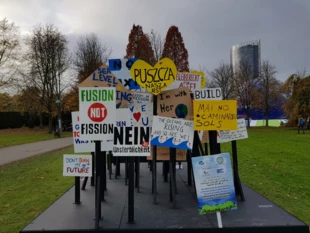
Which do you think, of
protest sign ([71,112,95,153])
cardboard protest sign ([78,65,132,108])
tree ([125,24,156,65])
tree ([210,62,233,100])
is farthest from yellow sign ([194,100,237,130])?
tree ([210,62,233,100])

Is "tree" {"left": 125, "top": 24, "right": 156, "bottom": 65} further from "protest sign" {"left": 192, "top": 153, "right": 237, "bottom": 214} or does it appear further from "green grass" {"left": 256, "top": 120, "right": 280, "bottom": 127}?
"protest sign" {"left": 192, "top": 153, "right": 237, "bottom": 214}

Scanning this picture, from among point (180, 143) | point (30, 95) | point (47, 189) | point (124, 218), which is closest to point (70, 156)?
point (124, 218)

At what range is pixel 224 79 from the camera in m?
52.1

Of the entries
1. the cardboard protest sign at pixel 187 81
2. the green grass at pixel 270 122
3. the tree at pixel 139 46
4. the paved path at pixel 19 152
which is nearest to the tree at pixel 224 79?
the green grass at pixel 270 122

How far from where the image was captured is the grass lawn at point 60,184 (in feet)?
18.3

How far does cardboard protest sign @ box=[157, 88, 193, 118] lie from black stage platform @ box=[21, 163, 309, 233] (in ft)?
4.73

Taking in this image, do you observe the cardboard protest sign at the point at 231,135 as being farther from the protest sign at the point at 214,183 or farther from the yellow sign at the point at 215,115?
the protest sign at the point at 214,183

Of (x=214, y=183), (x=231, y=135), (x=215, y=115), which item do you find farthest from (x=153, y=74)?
(x=214, y=183)

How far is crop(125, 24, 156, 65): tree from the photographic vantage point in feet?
108

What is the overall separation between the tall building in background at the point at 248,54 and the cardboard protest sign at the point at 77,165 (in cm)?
5202

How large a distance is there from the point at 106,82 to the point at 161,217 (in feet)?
7.72

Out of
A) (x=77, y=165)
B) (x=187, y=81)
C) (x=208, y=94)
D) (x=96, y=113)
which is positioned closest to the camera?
(x=96, y=113)

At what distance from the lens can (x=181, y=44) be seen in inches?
1485

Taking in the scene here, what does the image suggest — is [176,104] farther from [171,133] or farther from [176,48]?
[176,48]
